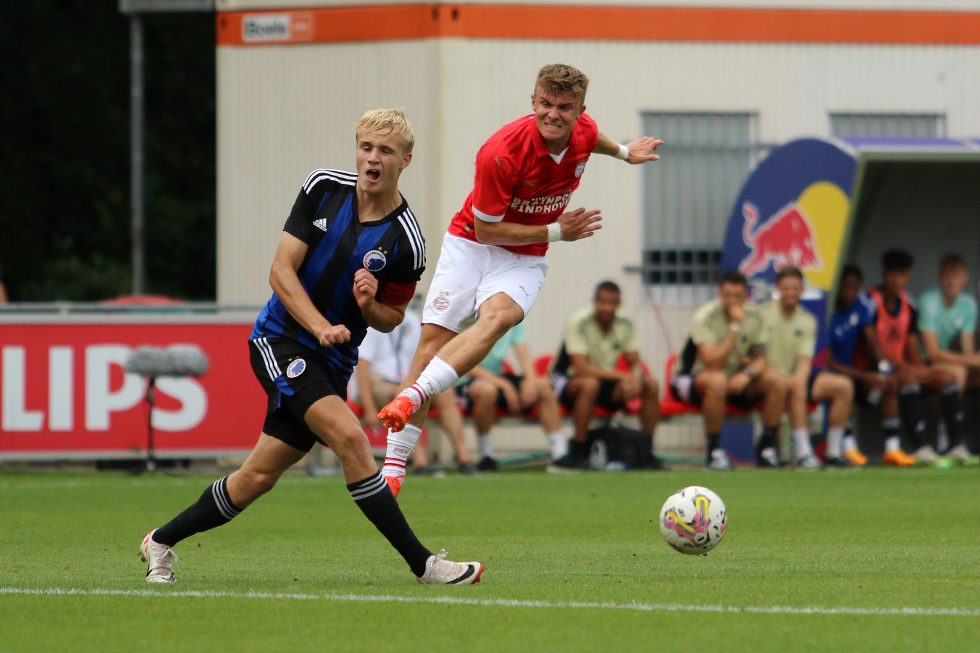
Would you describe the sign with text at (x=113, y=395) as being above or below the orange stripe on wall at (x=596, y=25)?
below

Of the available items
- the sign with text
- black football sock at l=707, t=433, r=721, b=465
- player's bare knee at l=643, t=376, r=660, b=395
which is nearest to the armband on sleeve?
the sign with text

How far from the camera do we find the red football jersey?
779 centimetres

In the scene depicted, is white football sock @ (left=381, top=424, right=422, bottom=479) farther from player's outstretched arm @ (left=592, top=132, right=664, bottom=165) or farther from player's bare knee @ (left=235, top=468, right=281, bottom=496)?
player's outstretched arm @ (left=592, top=132, right=664, bottom=165)

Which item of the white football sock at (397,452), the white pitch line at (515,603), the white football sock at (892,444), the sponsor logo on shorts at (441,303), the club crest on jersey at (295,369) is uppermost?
the sponsor logo on shorts at (441,303)

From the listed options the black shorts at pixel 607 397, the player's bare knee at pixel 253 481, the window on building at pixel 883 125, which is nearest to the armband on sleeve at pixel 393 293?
the player's bare knee at pixel 253 481

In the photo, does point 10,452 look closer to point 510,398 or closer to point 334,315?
point 510,398

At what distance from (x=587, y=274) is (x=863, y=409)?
353 centimetres

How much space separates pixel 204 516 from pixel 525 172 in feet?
8.89

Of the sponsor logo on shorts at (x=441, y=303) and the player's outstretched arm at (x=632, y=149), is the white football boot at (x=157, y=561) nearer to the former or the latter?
the sponsor logo on shorts at (x=441, y=303)

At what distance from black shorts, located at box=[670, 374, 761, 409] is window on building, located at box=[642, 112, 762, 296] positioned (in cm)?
293

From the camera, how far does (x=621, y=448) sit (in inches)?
558

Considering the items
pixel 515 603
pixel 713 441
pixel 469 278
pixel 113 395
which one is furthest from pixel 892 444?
pixel 515 603

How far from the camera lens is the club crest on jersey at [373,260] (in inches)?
241

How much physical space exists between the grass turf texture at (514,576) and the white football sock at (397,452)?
452mm
